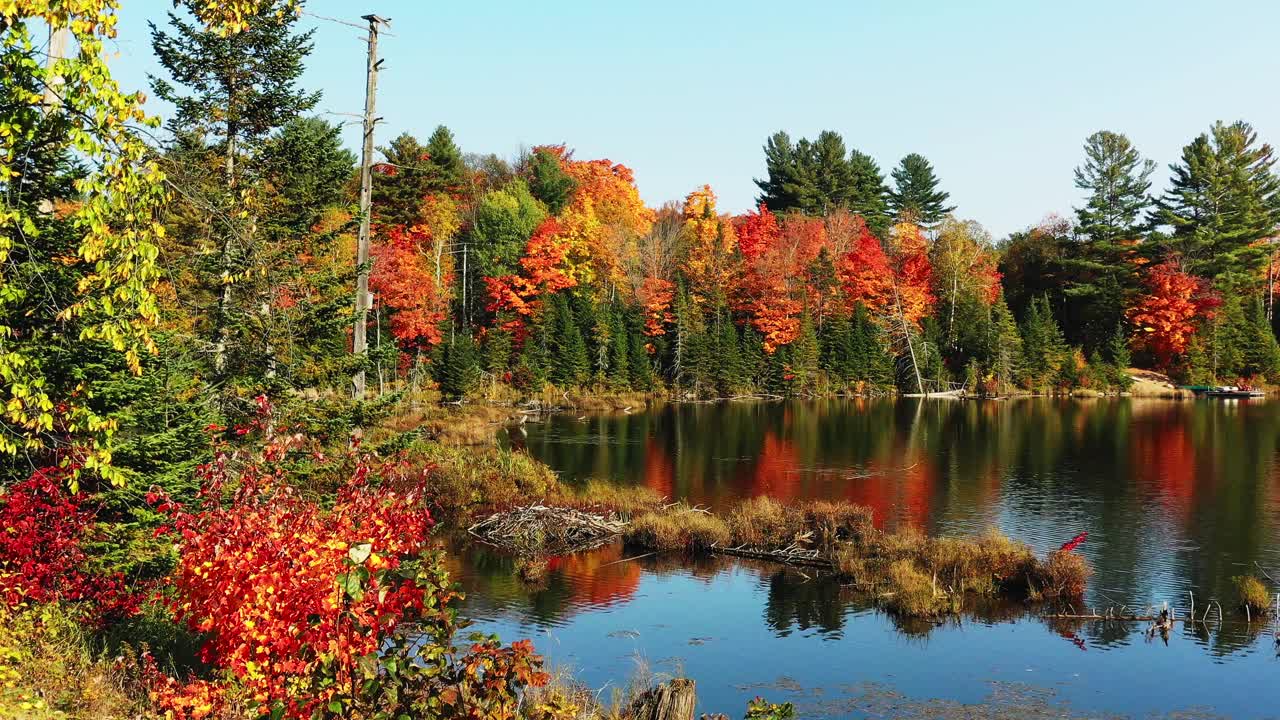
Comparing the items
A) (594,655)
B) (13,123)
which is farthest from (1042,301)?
(13,123)

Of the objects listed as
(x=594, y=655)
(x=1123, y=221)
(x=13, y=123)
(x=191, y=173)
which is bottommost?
(x=594, y=655)

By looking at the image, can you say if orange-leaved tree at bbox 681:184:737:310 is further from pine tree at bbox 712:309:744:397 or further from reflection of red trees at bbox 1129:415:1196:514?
reflection of red trees at bbox 1129:415:1196:514

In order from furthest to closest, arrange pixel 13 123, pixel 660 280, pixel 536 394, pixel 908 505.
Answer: pixel 660 280 → pixel 536 394 → pixel 908 505 → pixel 13 123

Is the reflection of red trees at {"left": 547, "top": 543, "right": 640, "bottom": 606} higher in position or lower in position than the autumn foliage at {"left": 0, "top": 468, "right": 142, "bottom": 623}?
lower

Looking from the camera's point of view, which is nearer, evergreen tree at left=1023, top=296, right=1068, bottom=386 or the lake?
the lake

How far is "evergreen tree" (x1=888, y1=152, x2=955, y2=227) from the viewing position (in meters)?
95.4

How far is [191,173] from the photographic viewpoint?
16.5m

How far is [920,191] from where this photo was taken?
315 feet

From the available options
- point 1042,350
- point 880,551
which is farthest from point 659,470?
point 1042,350

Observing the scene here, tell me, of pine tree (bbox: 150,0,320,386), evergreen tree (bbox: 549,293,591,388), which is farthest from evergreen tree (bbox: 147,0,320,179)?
evergreen tree (bbox: 549,293,591,388)

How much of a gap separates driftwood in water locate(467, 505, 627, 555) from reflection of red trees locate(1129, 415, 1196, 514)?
1608 cm

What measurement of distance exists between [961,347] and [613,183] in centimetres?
3020

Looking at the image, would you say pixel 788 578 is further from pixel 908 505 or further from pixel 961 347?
pixel 961 347

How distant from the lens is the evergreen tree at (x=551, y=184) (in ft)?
255
